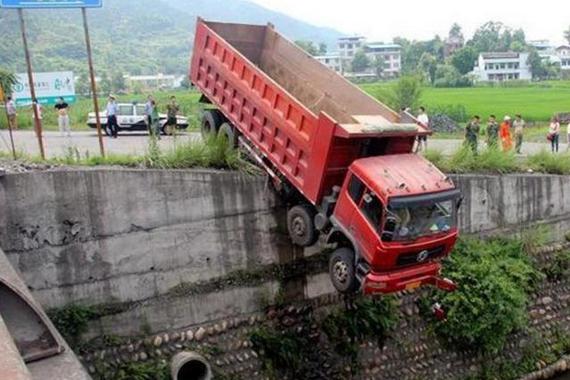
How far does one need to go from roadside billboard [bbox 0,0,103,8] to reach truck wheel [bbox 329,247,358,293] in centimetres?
610

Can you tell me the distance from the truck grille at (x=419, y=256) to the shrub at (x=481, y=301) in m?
3.05

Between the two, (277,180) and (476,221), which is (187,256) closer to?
(277,180)

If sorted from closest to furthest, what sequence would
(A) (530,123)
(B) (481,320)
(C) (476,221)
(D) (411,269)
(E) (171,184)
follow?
(D) (411,269) < (E) (171,184) < (B) (481,320) < (C) (476,221) < (A) (530,123)

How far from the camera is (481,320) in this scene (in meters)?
12.7

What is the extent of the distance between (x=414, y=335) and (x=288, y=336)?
2813 mm

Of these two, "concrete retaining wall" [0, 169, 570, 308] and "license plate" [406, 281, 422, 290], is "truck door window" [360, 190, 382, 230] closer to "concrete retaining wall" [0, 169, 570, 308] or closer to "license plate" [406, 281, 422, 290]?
"license plate" [406, 281, 422, 290]

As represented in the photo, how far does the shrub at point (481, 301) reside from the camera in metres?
12.7

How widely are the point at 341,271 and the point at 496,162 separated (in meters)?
6.36

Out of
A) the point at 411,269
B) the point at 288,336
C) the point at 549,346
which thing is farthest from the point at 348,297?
the point at 549,346

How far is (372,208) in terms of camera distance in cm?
923

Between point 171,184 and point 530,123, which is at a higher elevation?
point 171,184

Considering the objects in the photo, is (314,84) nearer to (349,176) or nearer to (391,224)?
(349,176)

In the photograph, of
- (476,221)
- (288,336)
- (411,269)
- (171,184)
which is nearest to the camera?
(411,269)

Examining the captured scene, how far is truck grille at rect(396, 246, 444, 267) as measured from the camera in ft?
31.1
